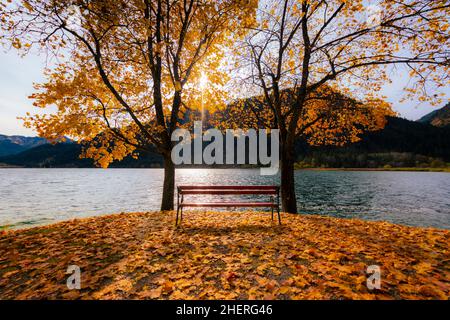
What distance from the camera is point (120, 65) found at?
406 inches

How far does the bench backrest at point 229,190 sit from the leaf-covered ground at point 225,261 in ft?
3.85

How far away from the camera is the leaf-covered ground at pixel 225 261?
143 inches

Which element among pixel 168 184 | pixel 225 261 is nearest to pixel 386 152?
pixel 168 184

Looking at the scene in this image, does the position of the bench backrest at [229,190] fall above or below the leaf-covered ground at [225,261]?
above

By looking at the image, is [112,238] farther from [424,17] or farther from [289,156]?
[424,17]

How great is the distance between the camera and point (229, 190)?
7.96 m

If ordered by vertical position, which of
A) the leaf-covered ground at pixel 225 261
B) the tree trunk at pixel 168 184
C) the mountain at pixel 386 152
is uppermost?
the mountain at pixel 386 152

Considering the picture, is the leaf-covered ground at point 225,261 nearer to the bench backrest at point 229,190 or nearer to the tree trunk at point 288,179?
the bench backrest at point 229,190

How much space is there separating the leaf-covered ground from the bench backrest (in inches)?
46.2

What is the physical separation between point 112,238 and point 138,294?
3.32 meters

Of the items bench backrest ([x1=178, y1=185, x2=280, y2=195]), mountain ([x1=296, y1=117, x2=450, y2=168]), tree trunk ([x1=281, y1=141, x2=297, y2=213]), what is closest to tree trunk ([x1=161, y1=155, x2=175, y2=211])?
bench backrest ([x1=178, y1=185, x2=280, y2=195])

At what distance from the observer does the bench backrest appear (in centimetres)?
760

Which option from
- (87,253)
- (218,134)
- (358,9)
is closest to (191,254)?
(87,253)

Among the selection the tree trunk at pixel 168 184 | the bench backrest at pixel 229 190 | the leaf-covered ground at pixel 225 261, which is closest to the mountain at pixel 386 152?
the tree trunk at pixel 168 184
